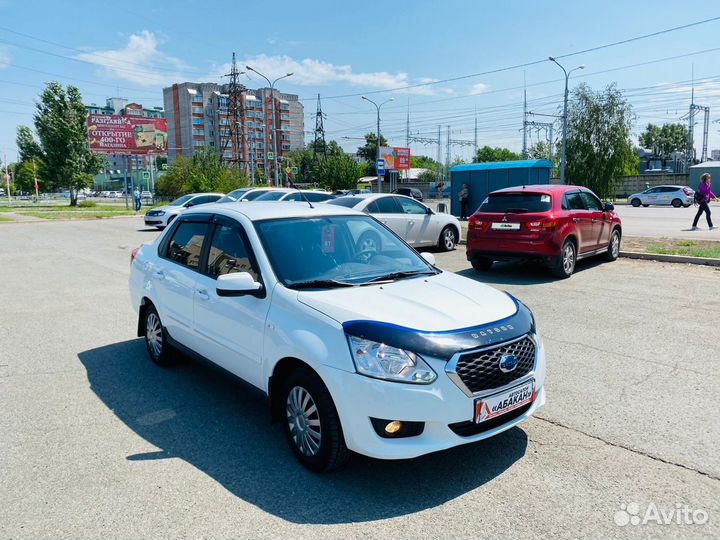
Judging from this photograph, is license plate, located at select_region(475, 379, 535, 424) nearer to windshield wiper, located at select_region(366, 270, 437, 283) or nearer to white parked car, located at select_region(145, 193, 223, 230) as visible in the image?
windshield wiper, located at select_region(366, 270, 437, 283)

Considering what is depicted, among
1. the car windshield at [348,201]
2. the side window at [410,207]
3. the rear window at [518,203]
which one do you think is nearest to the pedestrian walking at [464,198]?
the side window at [410,207]

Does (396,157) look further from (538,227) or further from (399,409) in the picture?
(399,409)

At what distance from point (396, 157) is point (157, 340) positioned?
75234mm

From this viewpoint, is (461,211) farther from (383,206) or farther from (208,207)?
(208,207)

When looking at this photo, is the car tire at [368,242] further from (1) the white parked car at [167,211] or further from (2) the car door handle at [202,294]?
(1) the white parked car at [167,211]

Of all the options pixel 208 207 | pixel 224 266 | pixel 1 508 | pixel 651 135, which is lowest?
pixel 1 508

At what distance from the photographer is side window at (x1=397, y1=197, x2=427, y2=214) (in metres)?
13.9

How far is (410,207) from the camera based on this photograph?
45.7ft

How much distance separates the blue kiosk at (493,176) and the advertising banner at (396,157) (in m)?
48.8

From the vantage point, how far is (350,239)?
4.41 meters

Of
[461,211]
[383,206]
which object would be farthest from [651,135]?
[383,206]

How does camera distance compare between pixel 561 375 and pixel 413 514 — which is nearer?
pixel 413 514

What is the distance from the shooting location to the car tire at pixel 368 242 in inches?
175

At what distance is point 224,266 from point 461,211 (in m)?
20.3
